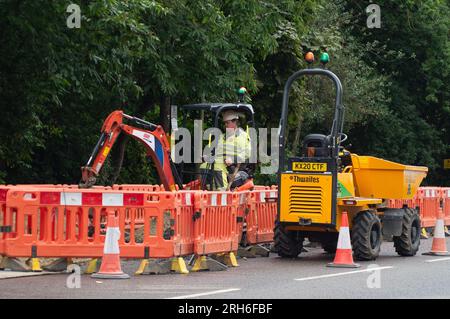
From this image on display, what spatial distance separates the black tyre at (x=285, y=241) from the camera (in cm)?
1858

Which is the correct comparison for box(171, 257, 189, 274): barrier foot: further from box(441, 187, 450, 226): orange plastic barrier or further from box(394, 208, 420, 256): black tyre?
box(441, 187, 450, 226): orange plastic barrier

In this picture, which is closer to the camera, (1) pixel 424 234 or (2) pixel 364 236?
(2) pixel 364 236

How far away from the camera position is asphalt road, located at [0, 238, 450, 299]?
512 inches

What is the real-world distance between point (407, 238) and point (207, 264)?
15.3 ft

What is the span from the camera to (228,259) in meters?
17.3

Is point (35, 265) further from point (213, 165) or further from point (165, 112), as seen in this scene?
point (165, 112)

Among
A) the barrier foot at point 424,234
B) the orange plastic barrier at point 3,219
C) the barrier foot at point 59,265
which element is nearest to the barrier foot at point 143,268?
the barrier foot at point 59,265

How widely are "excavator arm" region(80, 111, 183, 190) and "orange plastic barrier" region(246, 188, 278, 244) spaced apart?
1544 millimetres

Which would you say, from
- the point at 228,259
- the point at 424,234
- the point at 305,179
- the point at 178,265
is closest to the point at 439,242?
the point at 305,179

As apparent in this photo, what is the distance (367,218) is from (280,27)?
12487mm

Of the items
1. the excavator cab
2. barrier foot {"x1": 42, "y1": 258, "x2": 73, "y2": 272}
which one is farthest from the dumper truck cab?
barrier foot {"x1": 42, "y1": 258, "x2": 73, "y2": 272}

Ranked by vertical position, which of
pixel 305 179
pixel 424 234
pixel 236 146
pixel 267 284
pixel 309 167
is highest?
pixel 236 146

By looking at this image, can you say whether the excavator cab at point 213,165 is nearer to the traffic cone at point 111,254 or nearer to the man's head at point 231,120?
the man's head at point 231,120
